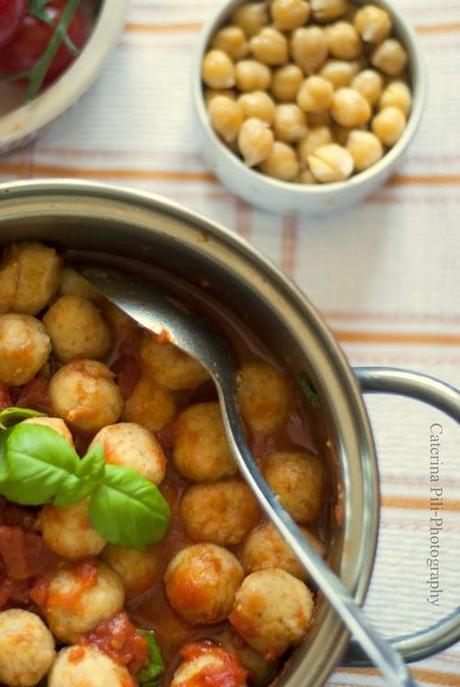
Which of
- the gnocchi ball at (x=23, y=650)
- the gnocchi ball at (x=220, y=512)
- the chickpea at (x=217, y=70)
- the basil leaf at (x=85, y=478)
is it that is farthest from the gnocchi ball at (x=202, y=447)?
the chickpea at (x=217, y=70)

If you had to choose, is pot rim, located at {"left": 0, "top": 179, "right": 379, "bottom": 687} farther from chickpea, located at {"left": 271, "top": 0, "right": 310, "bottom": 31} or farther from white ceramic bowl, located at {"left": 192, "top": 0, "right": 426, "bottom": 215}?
chickpea, located at {"left": 271, "top": 0, "right": 310, "bottom": 31}

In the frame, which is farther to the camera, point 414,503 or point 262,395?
point 414,503

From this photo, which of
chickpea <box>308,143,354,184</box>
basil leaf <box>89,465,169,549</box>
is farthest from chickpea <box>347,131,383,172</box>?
basil leaf <box>89,465,169,549</box>

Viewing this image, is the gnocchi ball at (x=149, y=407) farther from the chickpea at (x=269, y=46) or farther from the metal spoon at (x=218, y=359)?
the chickpea at (x=269, y=46)

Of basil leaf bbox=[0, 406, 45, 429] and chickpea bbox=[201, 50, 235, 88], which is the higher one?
chickpea bbox=[201, 50, 235, 88]

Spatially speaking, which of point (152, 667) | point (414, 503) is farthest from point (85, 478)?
point (414, 503)

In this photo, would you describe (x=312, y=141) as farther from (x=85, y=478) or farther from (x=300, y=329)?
(x=85, y=478)

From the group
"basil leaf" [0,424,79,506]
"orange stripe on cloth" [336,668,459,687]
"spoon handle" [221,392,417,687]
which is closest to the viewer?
"spoon handle" [221,392,417,687]
